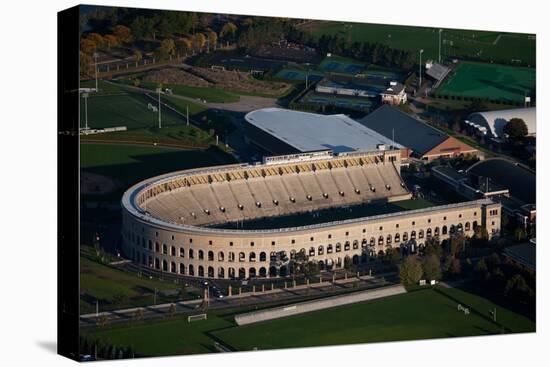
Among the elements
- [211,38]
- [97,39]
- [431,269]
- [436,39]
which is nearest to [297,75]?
[211,38]

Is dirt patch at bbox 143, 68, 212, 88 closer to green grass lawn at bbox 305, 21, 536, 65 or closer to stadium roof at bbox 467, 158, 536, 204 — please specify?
green grass lawn at bbox 305, 21, 536, 65

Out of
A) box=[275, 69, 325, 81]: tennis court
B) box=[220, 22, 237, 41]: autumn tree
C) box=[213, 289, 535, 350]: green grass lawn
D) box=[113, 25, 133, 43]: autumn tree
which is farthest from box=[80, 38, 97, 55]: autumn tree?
box=[213, 289, 535, 350]: green grass lawn

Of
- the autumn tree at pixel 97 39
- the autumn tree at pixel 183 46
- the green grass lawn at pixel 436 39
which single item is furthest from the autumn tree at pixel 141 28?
the green grass lawn at pixel 436 39

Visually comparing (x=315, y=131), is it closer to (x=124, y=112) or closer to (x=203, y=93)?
(x=203, y=93)

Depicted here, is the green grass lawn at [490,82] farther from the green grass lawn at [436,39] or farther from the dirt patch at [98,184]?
the dirt patch at [98,184]

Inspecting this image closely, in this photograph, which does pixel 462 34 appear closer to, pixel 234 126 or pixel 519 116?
pixel 519 116
